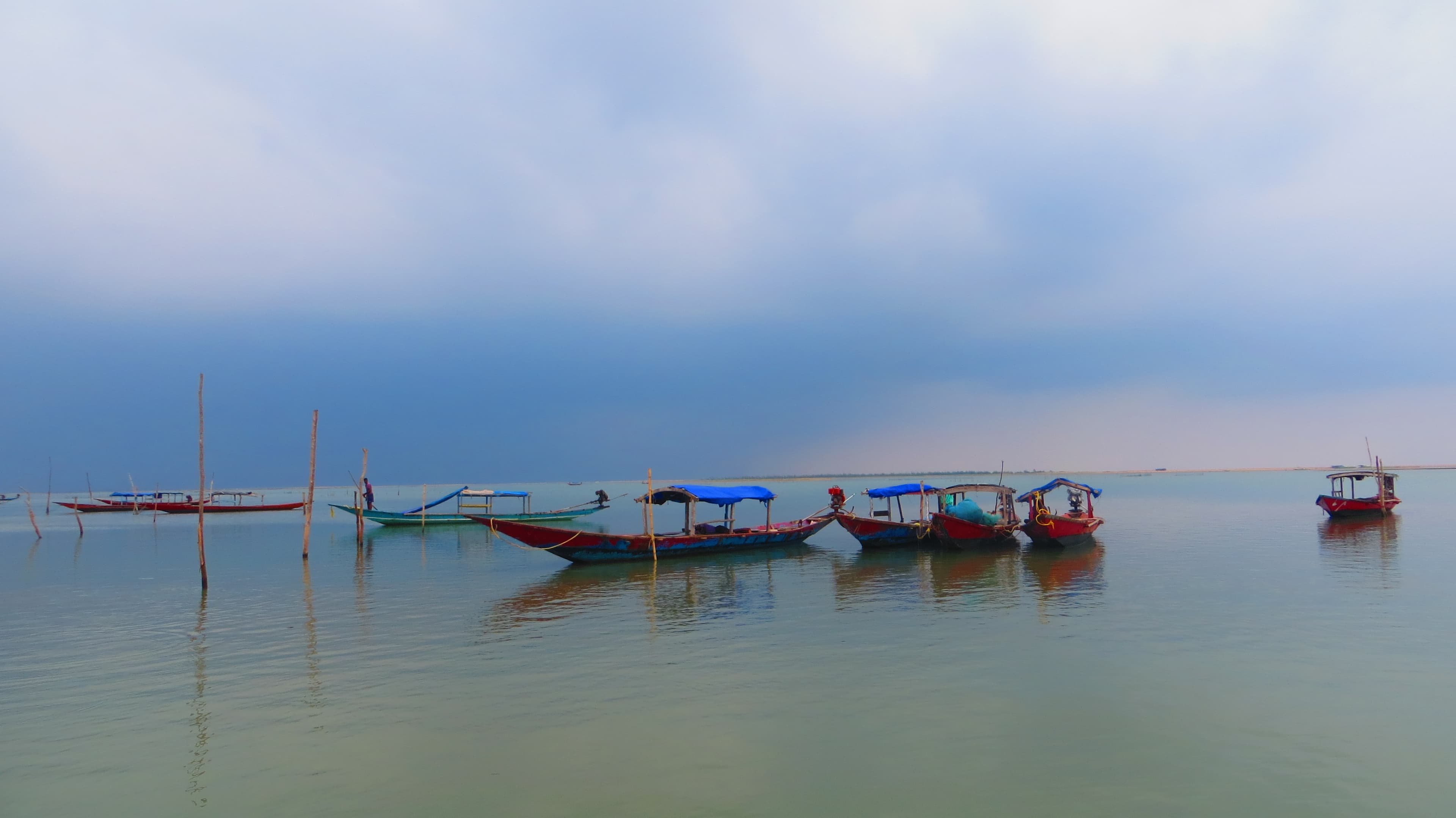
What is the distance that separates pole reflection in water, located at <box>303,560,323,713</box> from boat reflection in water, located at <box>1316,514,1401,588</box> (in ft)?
84.3

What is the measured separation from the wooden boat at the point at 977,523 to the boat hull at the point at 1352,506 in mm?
24139

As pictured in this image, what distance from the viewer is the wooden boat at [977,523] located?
96.3 ft

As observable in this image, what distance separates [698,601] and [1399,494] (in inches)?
3918

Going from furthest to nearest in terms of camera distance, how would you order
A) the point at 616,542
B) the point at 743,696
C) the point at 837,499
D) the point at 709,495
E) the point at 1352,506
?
the point at 1352,506
the point at 837,499
the point at 709,495
the point at 616,542
the point at 743,696

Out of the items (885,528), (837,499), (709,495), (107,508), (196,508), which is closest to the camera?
(709,495)

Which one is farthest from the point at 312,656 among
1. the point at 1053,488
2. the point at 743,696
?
the point at 1053,488

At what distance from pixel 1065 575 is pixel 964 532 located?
6926mm

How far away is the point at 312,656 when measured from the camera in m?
13.5

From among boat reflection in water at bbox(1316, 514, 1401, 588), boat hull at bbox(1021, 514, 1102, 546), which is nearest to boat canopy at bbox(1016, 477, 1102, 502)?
boat hull at bbox(1021, 514, 1102, 546)

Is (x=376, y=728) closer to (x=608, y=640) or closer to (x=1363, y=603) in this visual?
(x=608, y=640)

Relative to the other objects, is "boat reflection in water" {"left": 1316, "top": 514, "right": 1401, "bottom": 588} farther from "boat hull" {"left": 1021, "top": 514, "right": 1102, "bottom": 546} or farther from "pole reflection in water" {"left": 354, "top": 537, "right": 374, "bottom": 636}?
"pole reflection in water" {"left": 354, "top": 537, "right": 374, "bottom": 636}

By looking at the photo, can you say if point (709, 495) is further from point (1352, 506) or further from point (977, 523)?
point (1352, 506)

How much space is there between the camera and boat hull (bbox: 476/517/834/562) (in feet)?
79.9

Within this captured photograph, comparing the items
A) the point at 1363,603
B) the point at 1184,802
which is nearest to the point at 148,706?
the point at 1184,802
